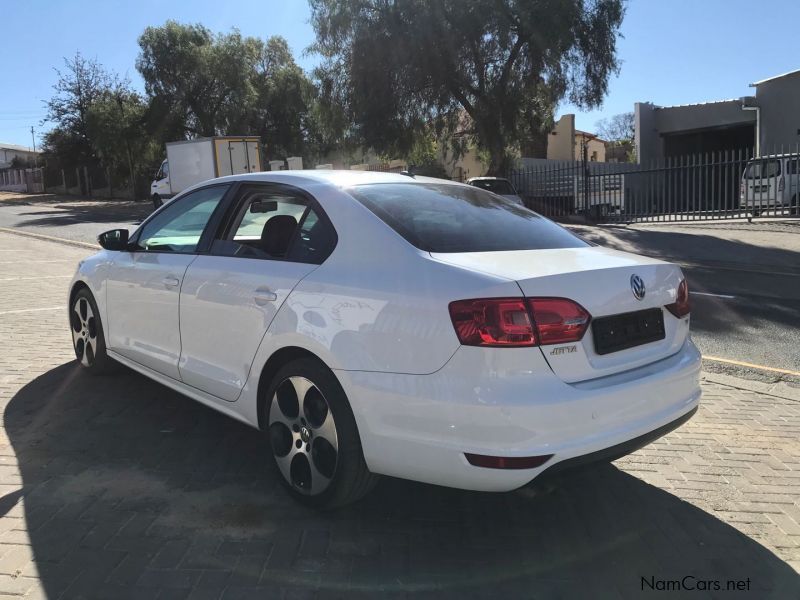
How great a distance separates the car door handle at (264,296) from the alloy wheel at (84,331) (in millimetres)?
2318

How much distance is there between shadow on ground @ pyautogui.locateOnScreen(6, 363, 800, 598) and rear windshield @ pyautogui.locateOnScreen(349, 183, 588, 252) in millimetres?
1116

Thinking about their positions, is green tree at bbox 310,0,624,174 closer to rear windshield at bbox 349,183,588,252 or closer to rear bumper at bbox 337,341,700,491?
rear windshield at bbox 349,183,588,252

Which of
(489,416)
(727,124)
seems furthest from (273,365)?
(727,124)

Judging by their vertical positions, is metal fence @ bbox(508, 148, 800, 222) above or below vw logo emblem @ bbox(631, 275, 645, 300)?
above

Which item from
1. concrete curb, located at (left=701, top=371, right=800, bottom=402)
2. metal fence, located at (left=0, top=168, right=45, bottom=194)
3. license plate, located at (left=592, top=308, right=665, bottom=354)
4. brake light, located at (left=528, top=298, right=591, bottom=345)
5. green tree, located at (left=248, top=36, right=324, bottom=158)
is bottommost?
concrete curb, located at (left=701, top=371, right=800, bottom=402)

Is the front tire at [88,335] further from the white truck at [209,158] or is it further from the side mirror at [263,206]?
the white truck at [209,158]

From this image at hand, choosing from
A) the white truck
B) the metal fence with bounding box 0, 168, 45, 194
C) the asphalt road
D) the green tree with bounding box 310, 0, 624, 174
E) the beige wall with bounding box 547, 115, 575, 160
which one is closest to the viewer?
the asphalt road

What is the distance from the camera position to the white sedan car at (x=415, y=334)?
2.60 m

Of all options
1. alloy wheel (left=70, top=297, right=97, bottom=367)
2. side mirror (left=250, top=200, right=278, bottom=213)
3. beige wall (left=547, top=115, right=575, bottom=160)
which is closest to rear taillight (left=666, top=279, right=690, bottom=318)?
side mirror (left=250, top=200, right=278, bottom=213)

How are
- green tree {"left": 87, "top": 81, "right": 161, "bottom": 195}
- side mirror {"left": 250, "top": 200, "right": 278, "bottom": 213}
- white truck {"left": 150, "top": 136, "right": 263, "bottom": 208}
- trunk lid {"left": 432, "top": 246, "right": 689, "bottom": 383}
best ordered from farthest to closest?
1. green tree {"left": 87, "top": 81, "right": 161, "bottom": 195}
2. white truck {"left": 150, "top": 136, "right": 263, "bottom": 208}
3. side mirror {"left": 250, "top": 200, "right": 278, "bottom": 213}
4. trunk lid {"left": 432, "top": 246, "right": 689, "bottom": 383}

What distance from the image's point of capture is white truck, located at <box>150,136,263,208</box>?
2708 centimetres

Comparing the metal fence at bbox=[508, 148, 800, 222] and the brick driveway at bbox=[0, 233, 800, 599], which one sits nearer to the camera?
the brick driveway at bbox=[0, 233, 800, 599]

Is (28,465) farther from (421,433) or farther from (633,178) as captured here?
(633,178)

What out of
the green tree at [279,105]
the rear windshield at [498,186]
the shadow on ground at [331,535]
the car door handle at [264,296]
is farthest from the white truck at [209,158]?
the car door handle at [264,296]
